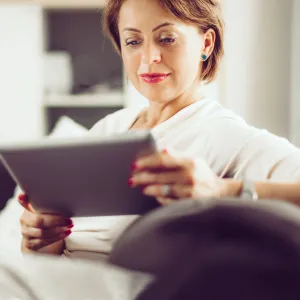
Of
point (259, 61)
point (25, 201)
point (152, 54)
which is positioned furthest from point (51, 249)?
point (259, 61)

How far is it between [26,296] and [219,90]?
168cm

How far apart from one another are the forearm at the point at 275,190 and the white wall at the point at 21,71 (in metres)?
1.63

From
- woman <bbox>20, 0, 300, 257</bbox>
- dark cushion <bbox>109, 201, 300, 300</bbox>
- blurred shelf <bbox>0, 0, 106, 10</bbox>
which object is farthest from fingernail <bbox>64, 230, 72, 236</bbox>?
blurred shelf <bbox>0, 0, 106, 10</bbox>

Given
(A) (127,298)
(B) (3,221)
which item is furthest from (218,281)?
(B) (3,221)

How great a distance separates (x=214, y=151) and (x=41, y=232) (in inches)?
14.8

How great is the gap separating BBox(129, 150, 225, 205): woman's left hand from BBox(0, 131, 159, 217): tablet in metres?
0.02

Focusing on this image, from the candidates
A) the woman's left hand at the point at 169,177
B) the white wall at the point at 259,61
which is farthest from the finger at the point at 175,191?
the white wall at the point at 259,61

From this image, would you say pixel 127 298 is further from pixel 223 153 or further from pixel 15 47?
pixel 15 47

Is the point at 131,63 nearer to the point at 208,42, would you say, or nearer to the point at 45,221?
the point at 208,42

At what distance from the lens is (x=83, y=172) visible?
0.65 m

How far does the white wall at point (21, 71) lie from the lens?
215 cm

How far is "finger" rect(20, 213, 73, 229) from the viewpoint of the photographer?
2.74 feet

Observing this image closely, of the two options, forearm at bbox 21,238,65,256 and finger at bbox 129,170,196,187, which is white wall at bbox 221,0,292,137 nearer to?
forearm at bbox 21,238,65,256

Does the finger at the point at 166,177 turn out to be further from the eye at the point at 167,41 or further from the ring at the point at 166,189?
the eye at the point at 167,41
